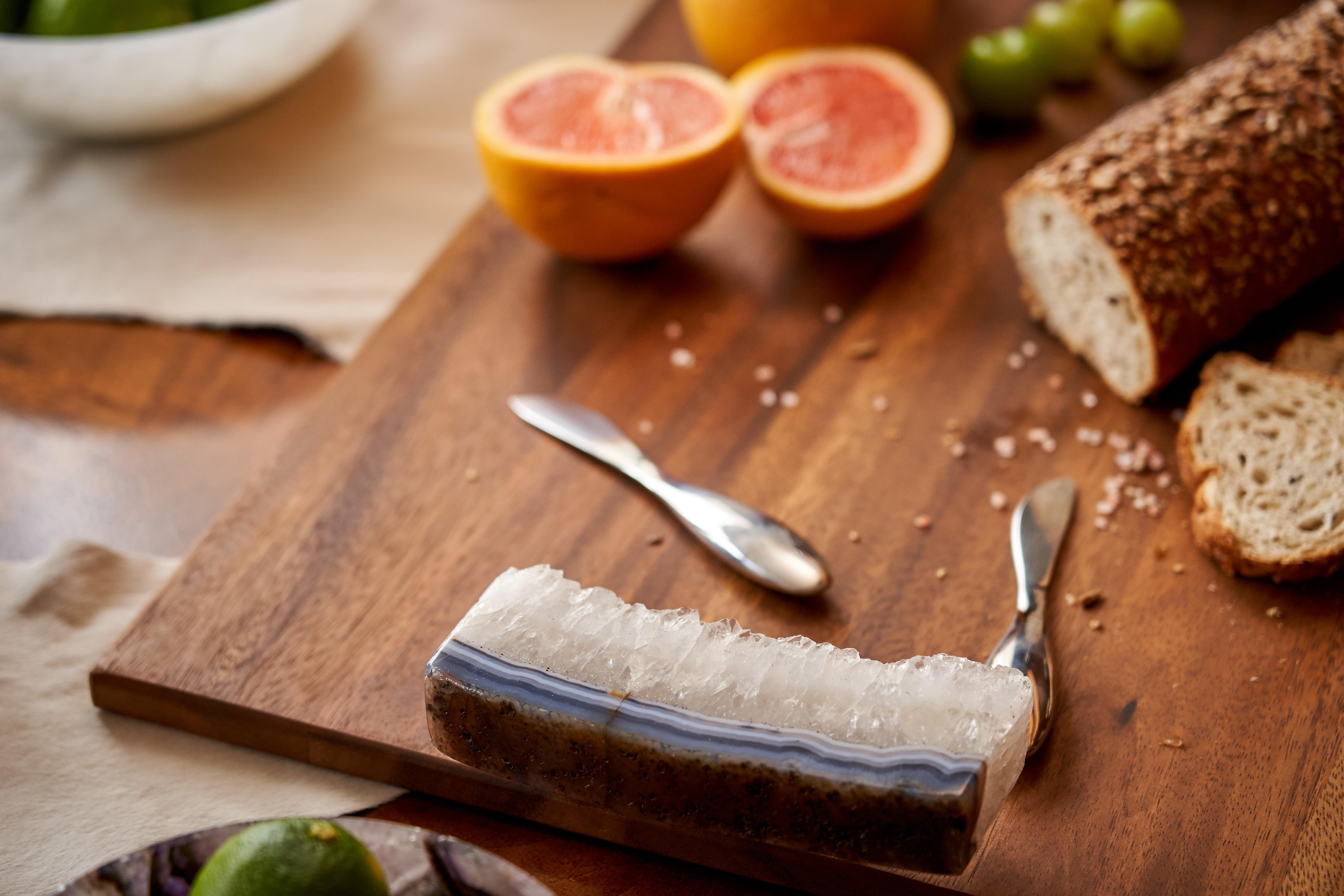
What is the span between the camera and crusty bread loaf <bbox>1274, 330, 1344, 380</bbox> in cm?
195

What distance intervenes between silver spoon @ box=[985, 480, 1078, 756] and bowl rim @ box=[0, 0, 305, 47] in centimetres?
174

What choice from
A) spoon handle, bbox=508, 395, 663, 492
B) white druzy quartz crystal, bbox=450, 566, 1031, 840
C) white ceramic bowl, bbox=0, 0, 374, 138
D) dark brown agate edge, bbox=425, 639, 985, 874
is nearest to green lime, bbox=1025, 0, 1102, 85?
spoon handle, bbox=508, 395, 663, 492

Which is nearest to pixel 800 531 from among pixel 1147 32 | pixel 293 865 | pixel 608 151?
pixel 608 151

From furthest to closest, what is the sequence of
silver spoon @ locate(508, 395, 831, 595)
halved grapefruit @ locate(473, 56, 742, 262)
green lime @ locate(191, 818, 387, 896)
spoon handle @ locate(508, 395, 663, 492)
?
halved grapefruit @ locate(473, 56, 742, 262), spoon handle @ locate(508, 395, 663, 492), silver spoon @ locate(508, 395, 831, 595), green lime @ locate(191, 818, 387, 896)

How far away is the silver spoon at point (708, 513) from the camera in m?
1.67

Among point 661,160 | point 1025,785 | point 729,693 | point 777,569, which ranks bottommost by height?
point 1025,785

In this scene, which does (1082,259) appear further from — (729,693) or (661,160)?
(729,693)

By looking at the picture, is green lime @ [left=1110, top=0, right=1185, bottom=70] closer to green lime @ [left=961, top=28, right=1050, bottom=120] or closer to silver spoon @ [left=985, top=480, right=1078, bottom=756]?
green lime @ [left=961, top=28, right=1050, bottom=120]

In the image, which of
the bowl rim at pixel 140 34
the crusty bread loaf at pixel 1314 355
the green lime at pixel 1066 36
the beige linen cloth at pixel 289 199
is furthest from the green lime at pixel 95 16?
the crusty bread loaf at pixel 1314 355

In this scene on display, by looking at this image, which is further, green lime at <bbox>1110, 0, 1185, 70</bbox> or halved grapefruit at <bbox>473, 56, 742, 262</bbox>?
green lime at <bbox>1110, 0, 1185, 70</bbox>

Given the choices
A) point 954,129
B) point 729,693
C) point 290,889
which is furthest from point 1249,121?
point 290,889

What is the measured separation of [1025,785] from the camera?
148 cm

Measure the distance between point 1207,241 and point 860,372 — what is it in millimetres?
607

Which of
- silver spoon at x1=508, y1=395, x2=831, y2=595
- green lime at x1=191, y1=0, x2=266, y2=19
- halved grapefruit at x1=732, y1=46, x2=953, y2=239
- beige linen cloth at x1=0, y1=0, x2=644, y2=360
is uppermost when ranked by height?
green lime at x1=191, y1=0, x2=266, y2=19
